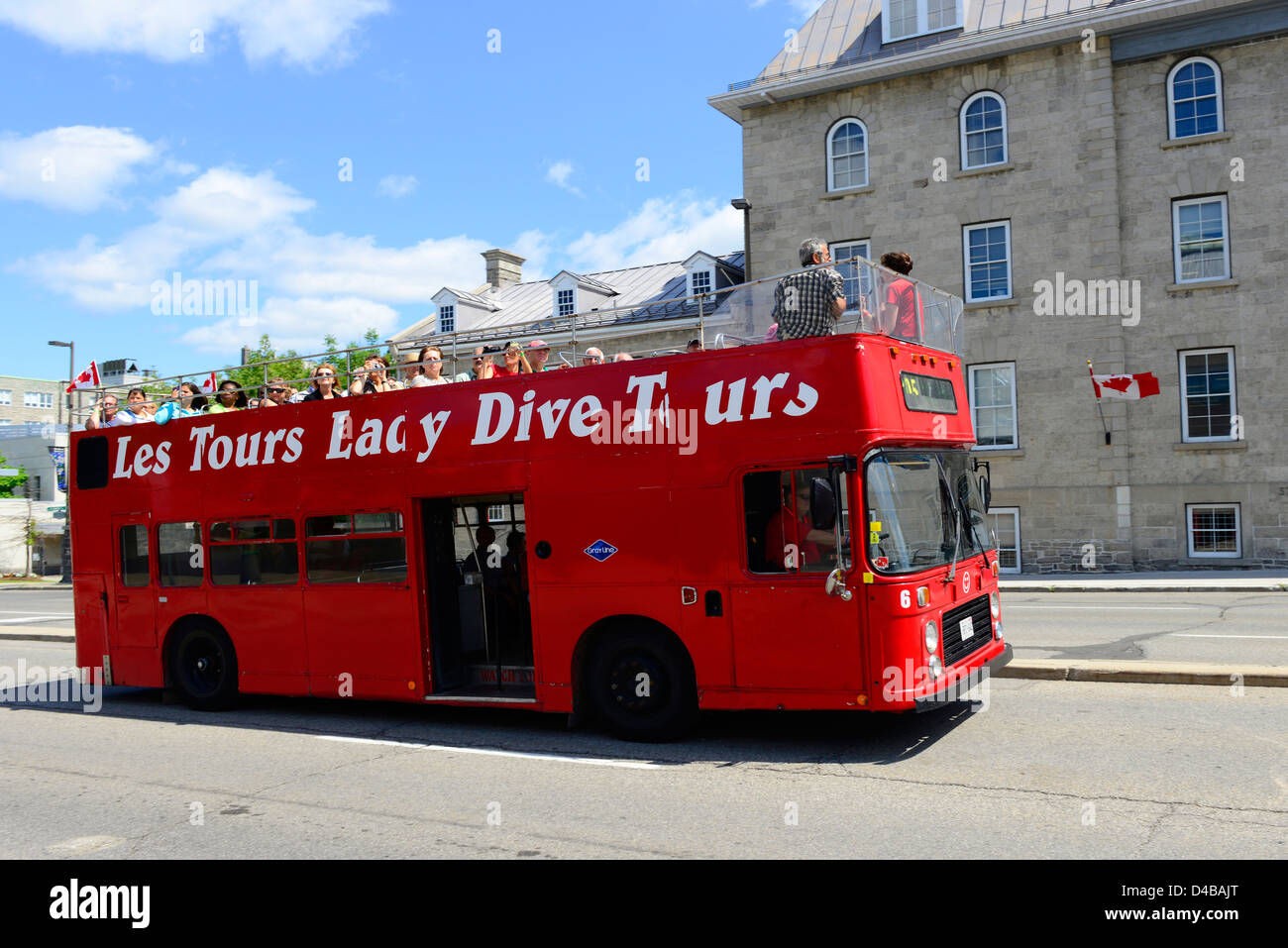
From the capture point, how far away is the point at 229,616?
10.7 m

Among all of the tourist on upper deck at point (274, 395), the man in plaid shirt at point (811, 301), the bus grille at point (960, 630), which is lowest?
the bus grille at point (960, 630)

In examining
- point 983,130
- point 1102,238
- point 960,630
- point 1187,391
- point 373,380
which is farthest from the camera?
point 983,130

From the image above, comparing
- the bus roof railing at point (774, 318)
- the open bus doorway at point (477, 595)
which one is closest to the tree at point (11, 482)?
the bus roof railing at point (774, 318)

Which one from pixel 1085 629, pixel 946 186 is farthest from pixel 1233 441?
pixel 1085 629

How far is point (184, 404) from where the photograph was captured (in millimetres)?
11680

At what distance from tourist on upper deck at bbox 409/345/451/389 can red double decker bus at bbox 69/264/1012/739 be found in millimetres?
214

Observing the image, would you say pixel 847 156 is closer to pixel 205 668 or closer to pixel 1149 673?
pixel 1149 673

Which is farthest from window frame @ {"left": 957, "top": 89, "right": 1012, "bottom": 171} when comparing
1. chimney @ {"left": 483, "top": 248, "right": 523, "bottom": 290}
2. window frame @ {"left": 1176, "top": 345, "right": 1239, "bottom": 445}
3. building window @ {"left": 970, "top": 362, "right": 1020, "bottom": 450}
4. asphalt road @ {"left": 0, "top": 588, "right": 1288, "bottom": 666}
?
chimney @ {"left": 483, "top": 248, "right": 523, "bottom": 290}

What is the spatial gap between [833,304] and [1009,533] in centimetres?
1793

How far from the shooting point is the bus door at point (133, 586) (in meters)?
11.4

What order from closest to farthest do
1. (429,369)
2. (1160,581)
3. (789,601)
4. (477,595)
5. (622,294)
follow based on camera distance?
(789,601), (429,369), (477,595), (1160,581), (622,294)

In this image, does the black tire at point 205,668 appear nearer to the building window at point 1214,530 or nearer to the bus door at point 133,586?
the bus door at point 133,586

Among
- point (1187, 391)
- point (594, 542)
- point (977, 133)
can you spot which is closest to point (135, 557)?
point (594, 542)

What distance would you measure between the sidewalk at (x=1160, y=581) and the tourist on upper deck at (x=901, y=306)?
12.3 meters
